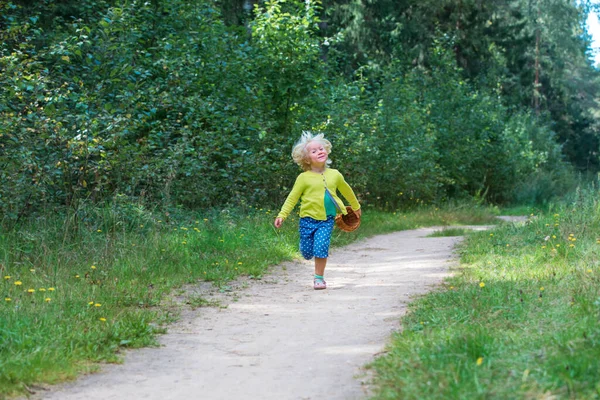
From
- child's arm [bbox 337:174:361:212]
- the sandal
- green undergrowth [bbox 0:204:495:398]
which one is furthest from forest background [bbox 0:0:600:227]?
the sandal

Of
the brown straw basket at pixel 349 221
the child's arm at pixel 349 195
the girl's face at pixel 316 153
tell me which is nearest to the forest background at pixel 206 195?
the brown straw basket at pixel 349 221

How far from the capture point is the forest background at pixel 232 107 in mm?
9969

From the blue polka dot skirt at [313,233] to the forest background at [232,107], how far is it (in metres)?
2.84

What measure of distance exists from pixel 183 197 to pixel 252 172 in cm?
173

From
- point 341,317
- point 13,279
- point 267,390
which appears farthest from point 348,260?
point 267,390

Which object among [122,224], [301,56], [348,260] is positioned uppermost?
[301,56]

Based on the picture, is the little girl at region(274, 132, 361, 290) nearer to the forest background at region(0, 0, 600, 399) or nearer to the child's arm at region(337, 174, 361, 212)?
the child's arm at region(337, 174, 361, 212)

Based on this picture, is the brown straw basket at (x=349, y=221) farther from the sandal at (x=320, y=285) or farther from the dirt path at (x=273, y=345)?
the sandal at (x=320, y=285)

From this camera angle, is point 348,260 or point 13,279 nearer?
point 13,279

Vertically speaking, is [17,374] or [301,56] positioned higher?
[301,56]

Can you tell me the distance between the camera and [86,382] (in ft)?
15.4

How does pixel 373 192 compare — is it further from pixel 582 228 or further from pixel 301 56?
pixel 582 228

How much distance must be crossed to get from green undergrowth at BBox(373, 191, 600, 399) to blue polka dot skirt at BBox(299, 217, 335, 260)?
152 cm

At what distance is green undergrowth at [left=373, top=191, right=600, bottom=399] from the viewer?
3.84 metres
